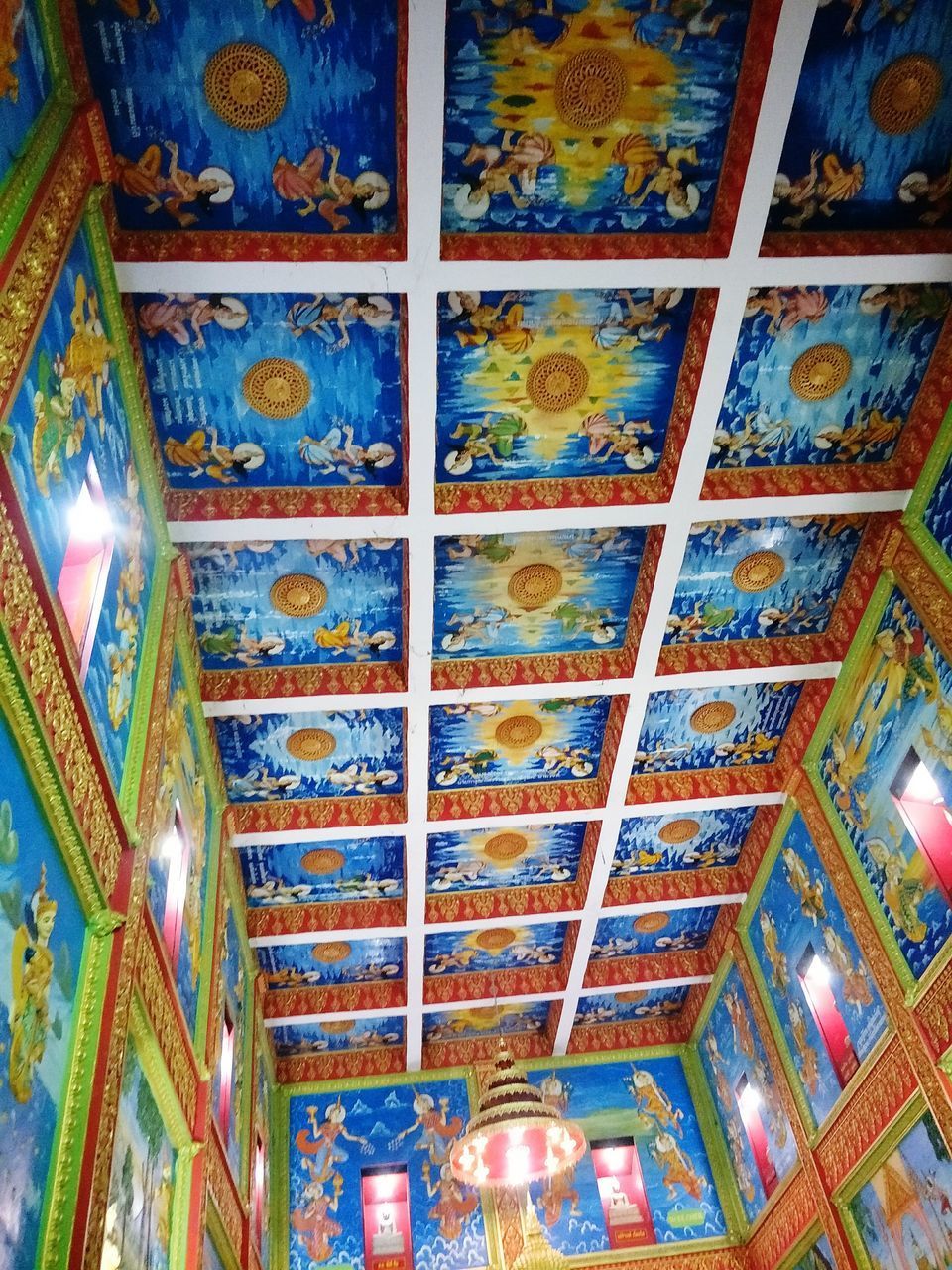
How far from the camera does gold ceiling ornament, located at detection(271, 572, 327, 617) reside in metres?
Result: 8.35

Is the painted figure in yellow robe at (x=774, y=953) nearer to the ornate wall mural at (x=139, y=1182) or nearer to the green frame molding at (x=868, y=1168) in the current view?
the green frame molding at (x=868, y=1168)

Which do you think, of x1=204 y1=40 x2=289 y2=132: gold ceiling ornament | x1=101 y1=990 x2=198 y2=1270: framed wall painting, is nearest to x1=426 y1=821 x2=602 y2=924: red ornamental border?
x1=101 y1=990 x2=198 y2=1270: framed wall painting

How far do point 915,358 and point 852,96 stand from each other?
2.24 m

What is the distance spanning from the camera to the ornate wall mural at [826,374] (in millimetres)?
7184

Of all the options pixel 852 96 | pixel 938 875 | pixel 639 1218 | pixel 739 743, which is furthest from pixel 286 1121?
pixel 852 96

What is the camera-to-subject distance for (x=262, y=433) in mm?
7352

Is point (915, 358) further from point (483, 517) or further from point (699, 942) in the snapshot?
point (699, 942)

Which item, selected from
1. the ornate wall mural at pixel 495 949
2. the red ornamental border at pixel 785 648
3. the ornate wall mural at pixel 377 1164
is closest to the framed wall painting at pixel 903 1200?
the red ornamental border at pixel 785 648

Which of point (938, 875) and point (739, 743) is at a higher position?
point (739, 743)

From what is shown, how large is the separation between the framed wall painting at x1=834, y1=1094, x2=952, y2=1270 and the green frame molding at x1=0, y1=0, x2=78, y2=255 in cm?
920

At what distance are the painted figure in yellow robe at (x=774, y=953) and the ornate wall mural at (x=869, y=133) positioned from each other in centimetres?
778

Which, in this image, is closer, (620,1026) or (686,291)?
(686,291)

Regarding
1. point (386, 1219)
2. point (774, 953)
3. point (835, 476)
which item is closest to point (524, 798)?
point (774, 953)

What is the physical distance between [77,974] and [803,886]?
7.99m
